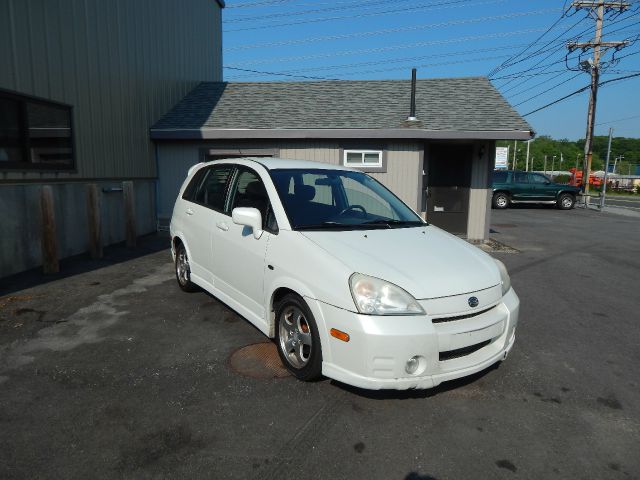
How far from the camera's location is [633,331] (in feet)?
15.9

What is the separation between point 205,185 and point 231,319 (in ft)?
5.21

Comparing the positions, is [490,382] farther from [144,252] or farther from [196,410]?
[144,252]

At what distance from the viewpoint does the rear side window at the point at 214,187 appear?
473 centimetres

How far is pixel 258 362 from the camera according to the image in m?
3.80

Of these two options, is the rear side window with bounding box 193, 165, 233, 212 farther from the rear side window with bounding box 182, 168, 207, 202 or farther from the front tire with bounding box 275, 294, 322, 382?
the front tire with bounding box 275, 294, 322, 382

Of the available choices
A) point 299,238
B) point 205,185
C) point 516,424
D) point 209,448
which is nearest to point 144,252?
point 205,185

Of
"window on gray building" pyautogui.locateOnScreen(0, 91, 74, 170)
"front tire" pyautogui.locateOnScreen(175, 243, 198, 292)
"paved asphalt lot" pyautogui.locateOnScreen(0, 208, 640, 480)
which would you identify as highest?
"window on gray building" pyautogui.locateOnScreen(0, 91, 74, 170)

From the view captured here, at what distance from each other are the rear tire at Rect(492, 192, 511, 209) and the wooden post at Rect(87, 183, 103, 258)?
1903cm

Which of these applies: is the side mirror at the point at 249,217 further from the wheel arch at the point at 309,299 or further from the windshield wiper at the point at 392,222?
the windshield wiper at the point at 392,222

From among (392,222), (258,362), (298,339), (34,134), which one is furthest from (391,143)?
(298,339)

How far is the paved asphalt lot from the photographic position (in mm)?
2535

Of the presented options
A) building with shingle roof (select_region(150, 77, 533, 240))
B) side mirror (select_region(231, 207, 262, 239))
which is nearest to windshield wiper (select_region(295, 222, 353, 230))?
side mirror (select_region(231, 207, 262, 239))

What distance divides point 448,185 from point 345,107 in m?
3.61

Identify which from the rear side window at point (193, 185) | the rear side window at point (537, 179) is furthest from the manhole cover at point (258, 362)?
the rear side window at point (537, 179)
